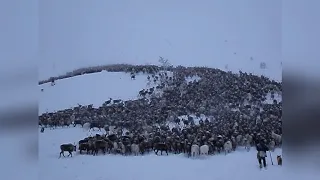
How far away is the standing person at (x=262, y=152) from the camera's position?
2.88 metres

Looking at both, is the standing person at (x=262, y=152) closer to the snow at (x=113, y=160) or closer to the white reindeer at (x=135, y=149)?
the snow at (x=113, y=160)

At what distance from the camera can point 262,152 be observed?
2885 millimetres

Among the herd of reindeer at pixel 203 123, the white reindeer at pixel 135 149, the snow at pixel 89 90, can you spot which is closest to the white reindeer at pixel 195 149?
the herd of reindeer at pixel 203 123

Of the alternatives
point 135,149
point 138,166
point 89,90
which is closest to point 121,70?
point 89,90

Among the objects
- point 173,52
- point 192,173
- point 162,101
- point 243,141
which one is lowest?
point 192,173

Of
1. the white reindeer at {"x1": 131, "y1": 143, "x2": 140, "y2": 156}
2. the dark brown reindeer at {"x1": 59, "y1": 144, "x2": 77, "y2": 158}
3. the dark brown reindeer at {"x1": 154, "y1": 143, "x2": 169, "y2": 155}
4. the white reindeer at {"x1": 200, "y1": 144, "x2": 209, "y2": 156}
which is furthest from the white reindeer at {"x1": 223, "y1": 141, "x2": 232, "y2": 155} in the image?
the dark brown reindeer at {"x1": 59, "y1": 144, "x2": 77, "y2": 158}

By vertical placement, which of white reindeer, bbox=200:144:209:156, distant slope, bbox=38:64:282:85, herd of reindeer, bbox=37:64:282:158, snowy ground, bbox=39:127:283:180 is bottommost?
snowy ground, bbox=39:127:283:180

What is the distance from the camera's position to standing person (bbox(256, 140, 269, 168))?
288cm

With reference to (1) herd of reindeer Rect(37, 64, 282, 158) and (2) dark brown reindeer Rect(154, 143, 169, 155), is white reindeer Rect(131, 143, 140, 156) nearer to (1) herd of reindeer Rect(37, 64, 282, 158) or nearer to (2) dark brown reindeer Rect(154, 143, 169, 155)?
(1) herd of reindeer Rect(37, 64, 282, 158)

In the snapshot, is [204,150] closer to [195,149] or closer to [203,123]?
[195,149]

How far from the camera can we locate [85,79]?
2.96 m
